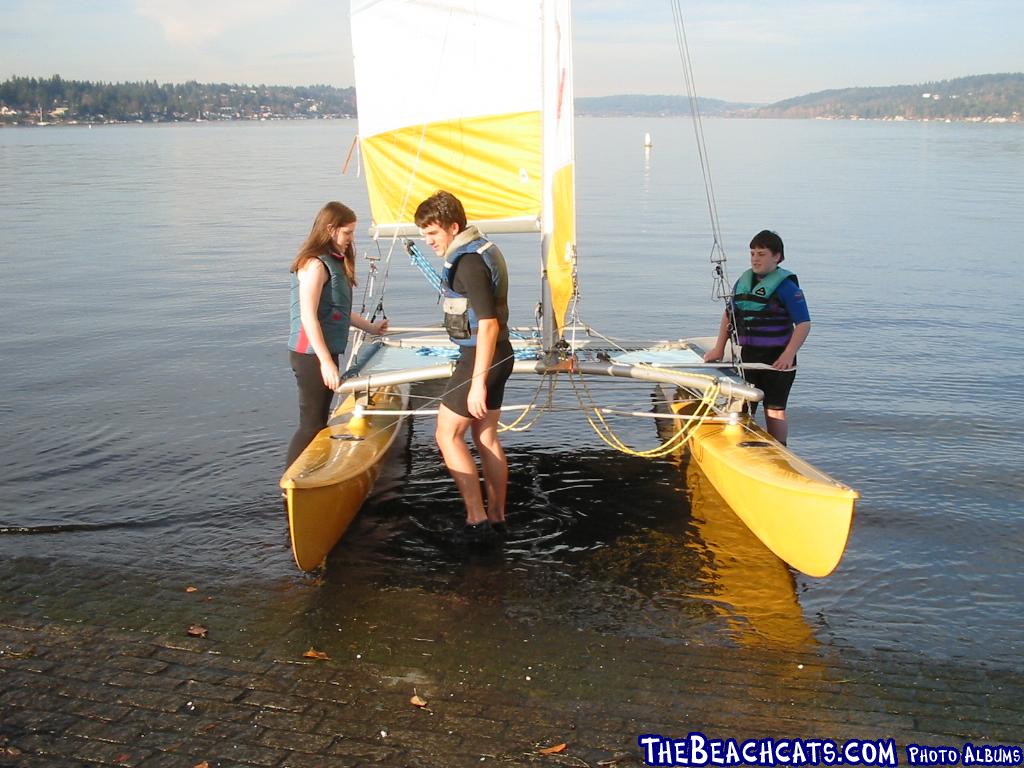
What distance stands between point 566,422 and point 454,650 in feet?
14.7

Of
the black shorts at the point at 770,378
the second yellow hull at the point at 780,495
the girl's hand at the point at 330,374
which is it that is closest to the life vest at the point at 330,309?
the girl's hand at the point at 330,374

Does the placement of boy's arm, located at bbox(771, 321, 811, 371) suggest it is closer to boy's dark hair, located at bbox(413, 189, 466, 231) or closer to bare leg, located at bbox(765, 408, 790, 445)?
bare leg, located at bbox(765, 408, 790, 445)

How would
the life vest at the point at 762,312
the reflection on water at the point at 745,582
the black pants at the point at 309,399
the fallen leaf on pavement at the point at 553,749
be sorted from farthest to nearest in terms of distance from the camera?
the life vest at the point at 762,312
the black pants at the point at 309,399
the reflection on water at the point at 745,582
the fallen leaf on pavement at the point at 553,749

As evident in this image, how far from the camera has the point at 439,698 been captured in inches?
166

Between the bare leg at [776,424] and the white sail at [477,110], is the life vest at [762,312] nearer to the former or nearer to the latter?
the bare leg at [776,424]

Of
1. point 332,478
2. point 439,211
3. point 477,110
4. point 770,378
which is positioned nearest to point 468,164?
point 477,110

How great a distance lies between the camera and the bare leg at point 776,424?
679 centimetres

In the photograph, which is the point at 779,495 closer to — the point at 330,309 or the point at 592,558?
the point at 592,558

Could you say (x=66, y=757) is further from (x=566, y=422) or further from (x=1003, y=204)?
(x=1003, y=204)

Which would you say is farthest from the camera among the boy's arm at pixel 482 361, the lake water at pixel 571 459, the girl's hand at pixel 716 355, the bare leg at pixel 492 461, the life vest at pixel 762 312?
→ the girl's hand at pixel 716 355

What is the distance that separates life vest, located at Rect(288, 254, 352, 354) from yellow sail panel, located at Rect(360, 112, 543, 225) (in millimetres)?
1640

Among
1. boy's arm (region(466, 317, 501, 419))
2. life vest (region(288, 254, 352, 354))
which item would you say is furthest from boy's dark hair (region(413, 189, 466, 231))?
life vest (region(288, 254, 352, 354))

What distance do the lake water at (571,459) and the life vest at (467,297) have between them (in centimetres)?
134

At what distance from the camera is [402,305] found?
15.3 metres
